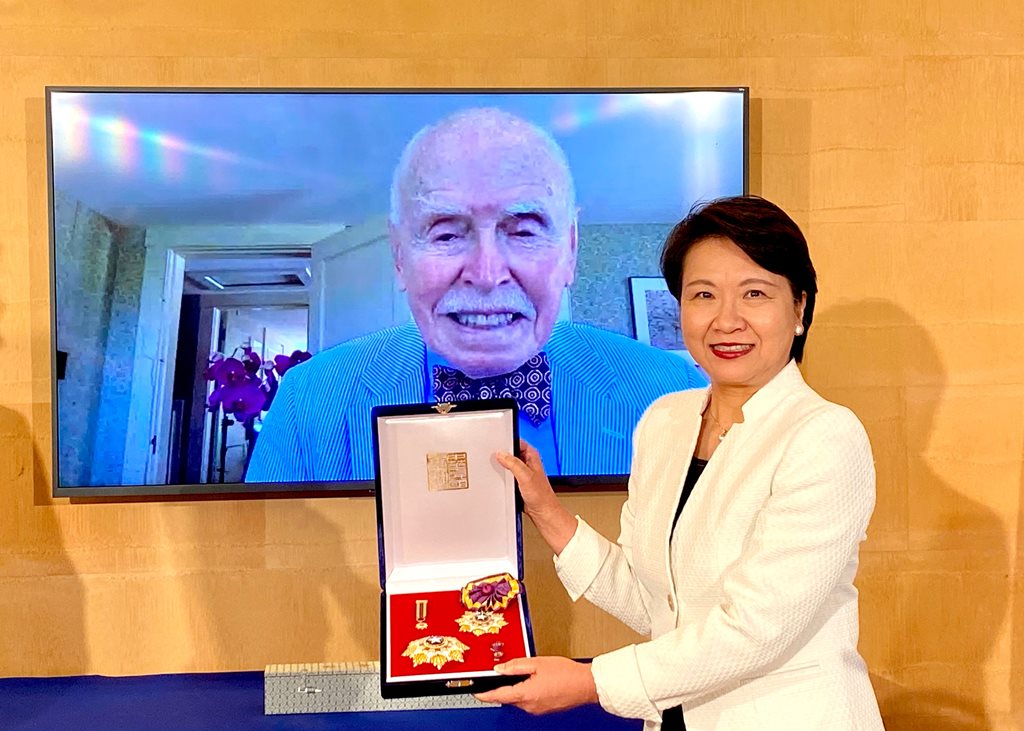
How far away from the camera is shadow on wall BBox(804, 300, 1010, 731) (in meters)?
2.57

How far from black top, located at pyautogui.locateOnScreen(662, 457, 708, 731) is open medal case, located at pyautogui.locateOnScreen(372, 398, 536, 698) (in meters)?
0.36

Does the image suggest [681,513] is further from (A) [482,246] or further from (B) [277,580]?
(B) [277,580]

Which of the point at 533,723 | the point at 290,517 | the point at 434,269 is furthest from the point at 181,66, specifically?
the point at 533,723

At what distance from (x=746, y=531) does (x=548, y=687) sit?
0.38m

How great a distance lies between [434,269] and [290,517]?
2.35ft

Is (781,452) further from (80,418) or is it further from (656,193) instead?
(80,418)

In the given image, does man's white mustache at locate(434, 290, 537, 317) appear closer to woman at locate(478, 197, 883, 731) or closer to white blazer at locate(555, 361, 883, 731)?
woman at locate(478, 197, 883, 731)

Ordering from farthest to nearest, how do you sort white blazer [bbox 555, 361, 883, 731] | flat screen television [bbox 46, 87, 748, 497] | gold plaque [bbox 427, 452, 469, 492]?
flat screen television [bbox 46, 87, 748, 497] < gold plaque [bbox 427, 452, 469, 492] < white blazer [bbox 555, 361, 883, 731]

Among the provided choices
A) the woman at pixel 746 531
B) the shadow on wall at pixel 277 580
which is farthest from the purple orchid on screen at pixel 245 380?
the woman at pixel 746 531

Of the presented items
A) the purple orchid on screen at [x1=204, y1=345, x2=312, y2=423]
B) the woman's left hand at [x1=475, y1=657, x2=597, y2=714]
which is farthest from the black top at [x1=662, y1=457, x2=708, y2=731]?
the purple orchid on screen at [x1=204, y1=345, x2=312, y2=423]

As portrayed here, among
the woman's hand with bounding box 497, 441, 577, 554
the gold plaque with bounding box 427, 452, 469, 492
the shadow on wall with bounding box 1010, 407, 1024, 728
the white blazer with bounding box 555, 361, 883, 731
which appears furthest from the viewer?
the shadow on wall with bounding box 1010, 407, 1024, 728

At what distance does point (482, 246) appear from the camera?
243 cm

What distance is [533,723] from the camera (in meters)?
2.16

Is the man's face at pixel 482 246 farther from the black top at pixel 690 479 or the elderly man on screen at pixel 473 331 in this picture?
the black top at pixel 690 479
